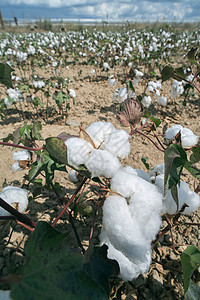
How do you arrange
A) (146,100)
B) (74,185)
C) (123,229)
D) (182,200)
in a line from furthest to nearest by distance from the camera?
1. (146,100)
2. (74,185)
3. (182,200)
4. (123,229)

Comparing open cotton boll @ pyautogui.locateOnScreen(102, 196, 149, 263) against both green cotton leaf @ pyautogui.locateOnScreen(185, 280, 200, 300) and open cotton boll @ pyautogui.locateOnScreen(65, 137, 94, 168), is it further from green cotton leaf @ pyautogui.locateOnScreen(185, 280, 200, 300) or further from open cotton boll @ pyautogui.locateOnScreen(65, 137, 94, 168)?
green cotton leaf @ pyautogui.locateOnScreen(185, 280, 200, 300)

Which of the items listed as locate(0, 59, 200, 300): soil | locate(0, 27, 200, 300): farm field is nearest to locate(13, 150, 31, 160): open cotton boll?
locate(0, 27, 200, 300): farm field

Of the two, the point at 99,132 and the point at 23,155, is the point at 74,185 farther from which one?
the point at 99,132

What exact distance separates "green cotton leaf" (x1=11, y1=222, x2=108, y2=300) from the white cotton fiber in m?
0.14

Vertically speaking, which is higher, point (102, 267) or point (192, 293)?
point (102, 267)

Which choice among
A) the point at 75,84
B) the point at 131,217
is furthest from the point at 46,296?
the point at 75,84

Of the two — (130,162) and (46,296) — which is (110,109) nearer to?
(130,162)

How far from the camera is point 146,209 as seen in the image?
1.38ft

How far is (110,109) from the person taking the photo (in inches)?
130

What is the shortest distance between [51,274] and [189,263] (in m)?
0.51

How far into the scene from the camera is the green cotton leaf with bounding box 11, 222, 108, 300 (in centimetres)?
24

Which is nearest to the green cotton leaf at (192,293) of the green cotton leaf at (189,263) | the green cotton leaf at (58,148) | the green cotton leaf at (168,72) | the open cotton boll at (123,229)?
the green cotton leaf at (189,263)

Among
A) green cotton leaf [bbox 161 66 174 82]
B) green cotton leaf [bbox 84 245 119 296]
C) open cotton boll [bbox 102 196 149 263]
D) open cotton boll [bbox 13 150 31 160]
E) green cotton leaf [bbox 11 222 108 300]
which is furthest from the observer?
open cotton boll [bbox 13 150 31 160]

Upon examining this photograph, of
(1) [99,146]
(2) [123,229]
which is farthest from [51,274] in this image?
(1) [99,146]
